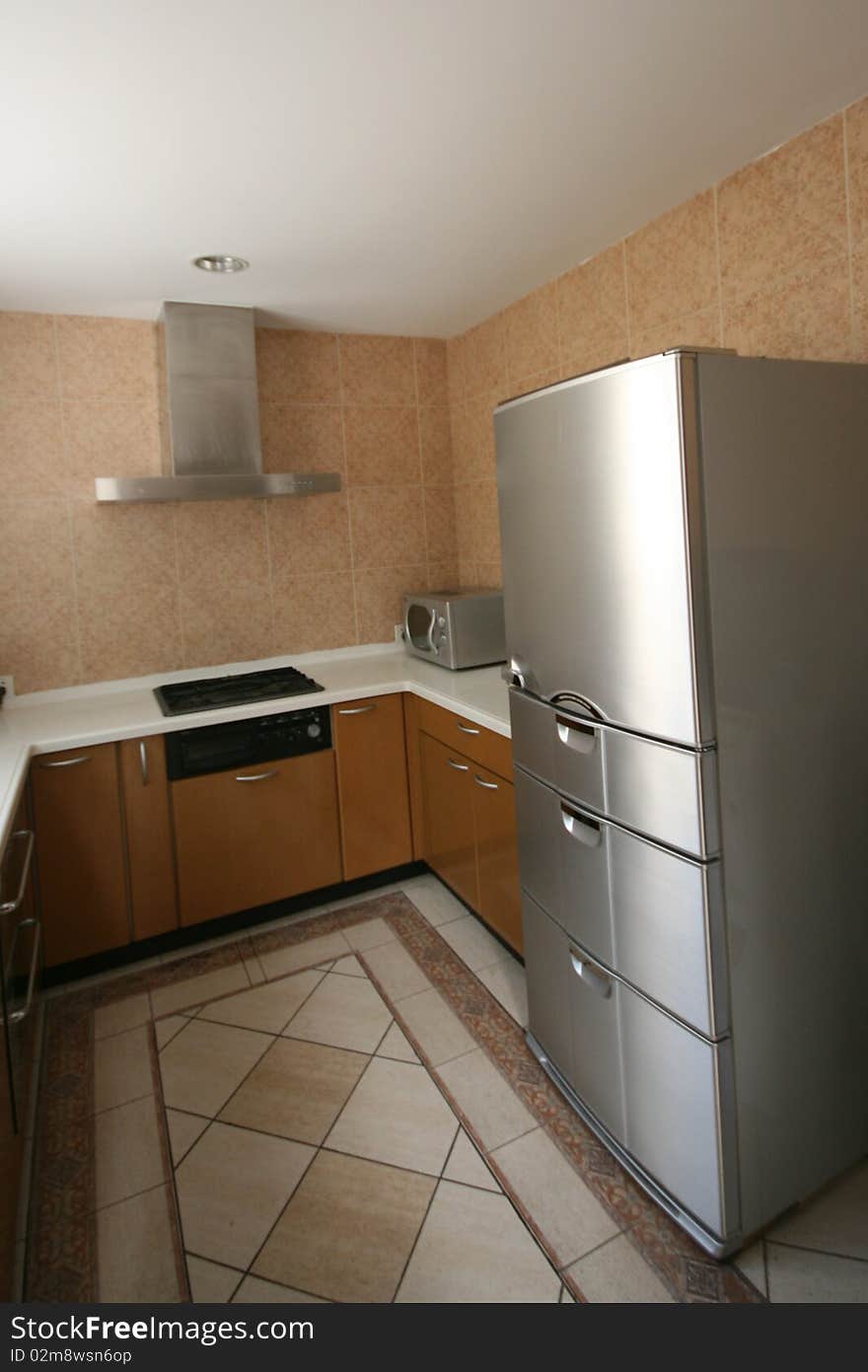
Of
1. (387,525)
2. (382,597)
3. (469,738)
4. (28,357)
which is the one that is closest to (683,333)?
(469,738)

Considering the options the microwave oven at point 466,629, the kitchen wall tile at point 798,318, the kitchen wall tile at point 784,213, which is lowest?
the microwave oven at point 466,629

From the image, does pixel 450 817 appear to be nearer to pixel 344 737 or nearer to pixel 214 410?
pixel 344 737

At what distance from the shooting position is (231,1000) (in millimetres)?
2398

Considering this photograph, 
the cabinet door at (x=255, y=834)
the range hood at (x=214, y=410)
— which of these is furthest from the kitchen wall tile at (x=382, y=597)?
the cabinet door at (x=255, y=834)

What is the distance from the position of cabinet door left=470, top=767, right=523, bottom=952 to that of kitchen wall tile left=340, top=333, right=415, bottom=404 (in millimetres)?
1879

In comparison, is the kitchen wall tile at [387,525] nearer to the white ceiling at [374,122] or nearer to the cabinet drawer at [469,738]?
the cabinet drawer at [469,738]

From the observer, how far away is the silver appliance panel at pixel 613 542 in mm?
1248

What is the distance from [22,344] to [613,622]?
254 cm

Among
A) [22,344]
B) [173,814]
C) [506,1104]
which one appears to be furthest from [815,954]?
[22,344]

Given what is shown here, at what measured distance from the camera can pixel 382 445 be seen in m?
3.46

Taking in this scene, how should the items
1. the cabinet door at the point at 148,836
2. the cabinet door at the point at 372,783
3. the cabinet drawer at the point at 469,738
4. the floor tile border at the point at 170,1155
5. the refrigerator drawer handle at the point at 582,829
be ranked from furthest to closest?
1. the cabinet door at the point at 372,783
2. the cabinet door at the point at 148,836
3. the cabinet drawer at the point at 469,738
4. the refrigerator drawer handle at the point at 582,829
5. the floor tile border at the point at 170,1155

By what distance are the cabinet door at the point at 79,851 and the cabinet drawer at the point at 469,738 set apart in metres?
1.09

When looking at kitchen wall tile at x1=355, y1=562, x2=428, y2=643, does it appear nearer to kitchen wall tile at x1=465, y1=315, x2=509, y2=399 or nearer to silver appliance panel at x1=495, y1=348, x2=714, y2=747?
kitchen wall tile at x1=465, y1=315, x2=509, y2=399

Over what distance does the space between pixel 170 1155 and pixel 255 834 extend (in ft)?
3.63
